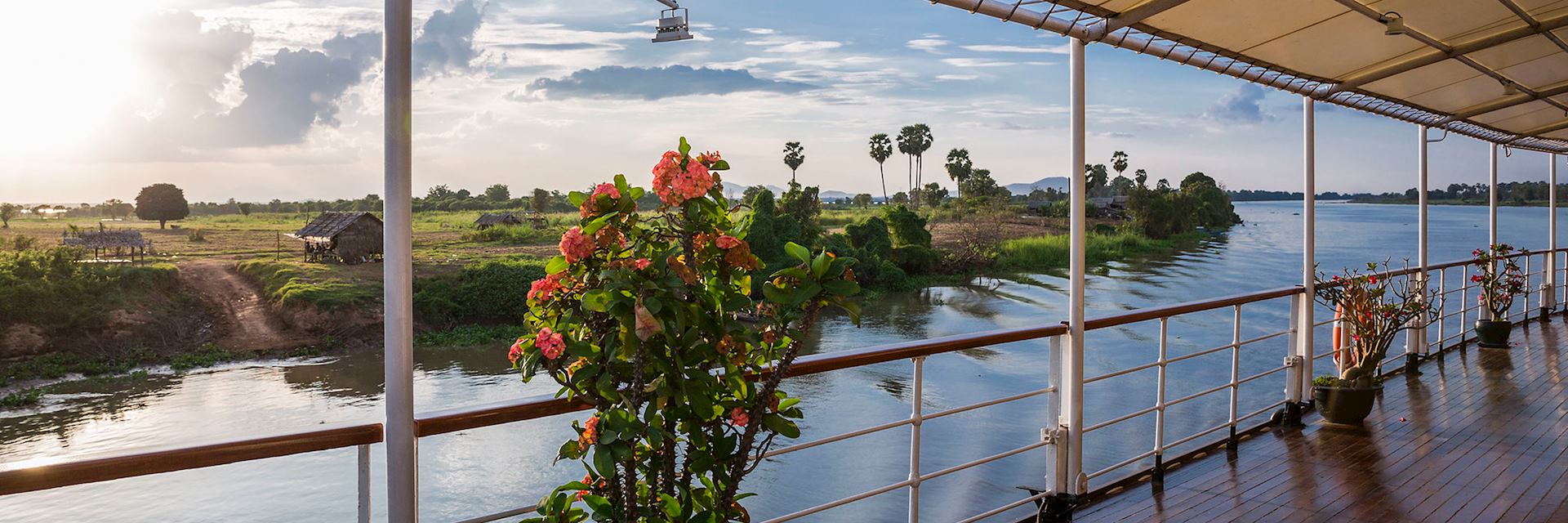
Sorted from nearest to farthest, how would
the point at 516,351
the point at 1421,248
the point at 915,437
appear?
1. the point at 516,351
2. the point at 915,437
3. the point at 1421,248

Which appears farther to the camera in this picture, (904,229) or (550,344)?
(904,229)

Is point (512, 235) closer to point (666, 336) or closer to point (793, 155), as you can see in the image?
point (793, 155)

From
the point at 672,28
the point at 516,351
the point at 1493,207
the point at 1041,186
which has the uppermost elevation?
the point at 1041,186

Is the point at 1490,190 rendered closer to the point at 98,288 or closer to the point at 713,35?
the point at 98,288

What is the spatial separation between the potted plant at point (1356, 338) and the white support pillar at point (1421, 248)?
40.0 inches

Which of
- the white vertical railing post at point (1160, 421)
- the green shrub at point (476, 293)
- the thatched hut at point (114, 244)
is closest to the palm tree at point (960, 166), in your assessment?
the green shrub at point (476, 293)

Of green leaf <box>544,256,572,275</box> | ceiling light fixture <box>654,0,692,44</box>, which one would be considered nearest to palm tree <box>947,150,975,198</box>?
ceiling light fixture <box>654,0,692,44</box>

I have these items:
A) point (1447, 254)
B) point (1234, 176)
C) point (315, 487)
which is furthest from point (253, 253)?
point (1447, 254)

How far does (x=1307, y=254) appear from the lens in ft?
15.3

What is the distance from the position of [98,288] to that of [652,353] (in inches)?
1089

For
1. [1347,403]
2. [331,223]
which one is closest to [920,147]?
[331,223]

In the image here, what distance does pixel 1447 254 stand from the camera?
3566cm

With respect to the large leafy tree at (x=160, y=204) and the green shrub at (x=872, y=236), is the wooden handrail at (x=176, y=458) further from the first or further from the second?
the large leafy tree at (x=160, y=204)

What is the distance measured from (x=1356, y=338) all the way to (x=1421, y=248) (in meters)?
1.86
